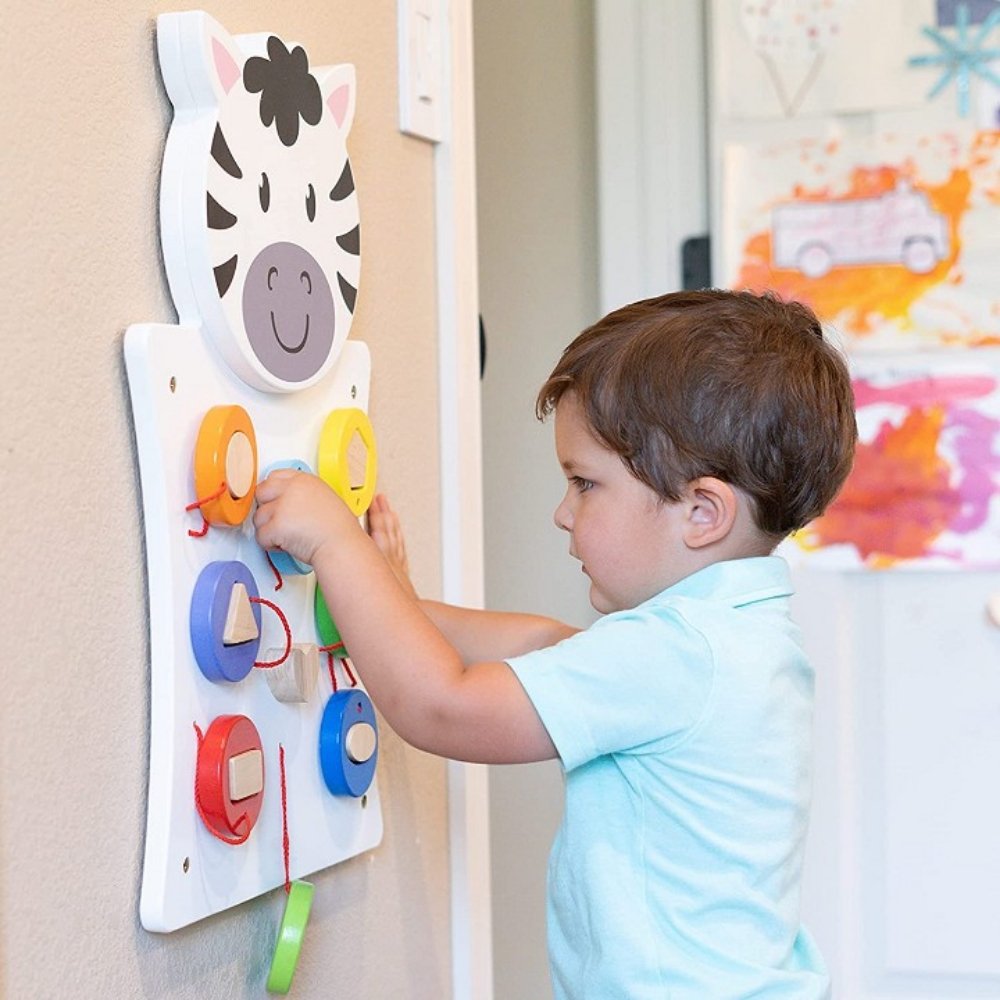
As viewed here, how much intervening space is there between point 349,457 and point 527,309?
1.00m

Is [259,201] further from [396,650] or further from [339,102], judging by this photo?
[396,650]

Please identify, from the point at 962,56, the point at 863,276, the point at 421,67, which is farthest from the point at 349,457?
the point at 962,56

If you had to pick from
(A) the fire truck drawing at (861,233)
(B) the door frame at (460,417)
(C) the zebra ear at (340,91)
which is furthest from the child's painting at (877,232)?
(C) the zebra ear at (340,91)

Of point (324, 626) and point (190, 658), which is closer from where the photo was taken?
point (190, 658)

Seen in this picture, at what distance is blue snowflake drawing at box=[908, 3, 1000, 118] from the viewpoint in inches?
59.4

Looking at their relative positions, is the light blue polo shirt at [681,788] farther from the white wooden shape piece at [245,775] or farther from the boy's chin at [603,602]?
the white wooden shape piece at [245,775]

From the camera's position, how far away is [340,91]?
815mm

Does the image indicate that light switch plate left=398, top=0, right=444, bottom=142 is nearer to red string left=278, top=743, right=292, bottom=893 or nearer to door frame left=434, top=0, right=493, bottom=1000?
door frame left=434, top=0, right=493, bottom=1000

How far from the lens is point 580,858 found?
821 mm

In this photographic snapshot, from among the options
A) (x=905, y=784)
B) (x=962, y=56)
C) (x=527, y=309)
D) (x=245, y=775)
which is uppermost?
(x=962, y=56)

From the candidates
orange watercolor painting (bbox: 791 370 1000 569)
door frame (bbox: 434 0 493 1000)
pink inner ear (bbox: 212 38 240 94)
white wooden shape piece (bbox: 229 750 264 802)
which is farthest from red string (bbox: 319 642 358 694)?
orange watercolor painting (bbox: 791 370 1000 569)

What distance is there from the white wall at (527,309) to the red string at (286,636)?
102 cm

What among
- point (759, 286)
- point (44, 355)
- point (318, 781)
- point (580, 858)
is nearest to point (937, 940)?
point (759, 286)

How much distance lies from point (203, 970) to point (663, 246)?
1138 millimetres
